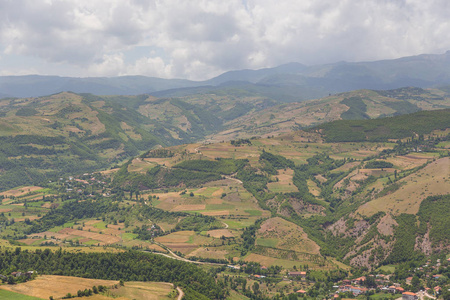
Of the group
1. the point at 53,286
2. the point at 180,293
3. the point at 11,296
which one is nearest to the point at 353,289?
the point at 180,293

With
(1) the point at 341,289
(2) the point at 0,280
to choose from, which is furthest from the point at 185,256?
(2) the point at 0,280

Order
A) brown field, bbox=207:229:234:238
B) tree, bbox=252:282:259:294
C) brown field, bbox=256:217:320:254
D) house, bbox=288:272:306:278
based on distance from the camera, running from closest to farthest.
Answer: tree, bbox=252:282:259:294, house, bbox=288:272:306:278, brown field, bbox=256:217:320:254, brown field, bbox=207:229:234:238

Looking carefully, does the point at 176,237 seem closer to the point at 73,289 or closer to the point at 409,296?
Answer: the point at 73,289

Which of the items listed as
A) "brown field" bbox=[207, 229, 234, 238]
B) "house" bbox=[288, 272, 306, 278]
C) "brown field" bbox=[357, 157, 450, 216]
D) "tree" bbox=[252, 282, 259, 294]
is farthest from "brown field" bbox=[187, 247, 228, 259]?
"brown field" bbox=[357, 157, 450, 216]

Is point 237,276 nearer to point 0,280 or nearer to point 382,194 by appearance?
point 0,280

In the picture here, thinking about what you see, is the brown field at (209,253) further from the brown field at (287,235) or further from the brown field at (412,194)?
the brown field at (412,194)

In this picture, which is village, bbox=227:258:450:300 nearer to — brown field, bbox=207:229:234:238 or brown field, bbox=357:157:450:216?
brown field, bbox=207:229:234:238

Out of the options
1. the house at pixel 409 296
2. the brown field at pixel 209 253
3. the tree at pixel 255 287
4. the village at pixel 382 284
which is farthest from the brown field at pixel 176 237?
the house at pixel 409 296
